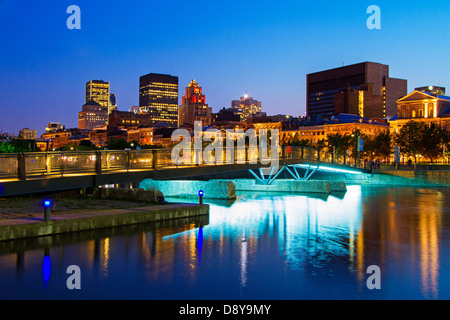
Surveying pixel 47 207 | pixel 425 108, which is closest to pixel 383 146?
pixel 425 108

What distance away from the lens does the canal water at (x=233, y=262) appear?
36.6ft

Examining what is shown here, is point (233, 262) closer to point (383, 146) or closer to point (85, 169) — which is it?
point (85, 169)

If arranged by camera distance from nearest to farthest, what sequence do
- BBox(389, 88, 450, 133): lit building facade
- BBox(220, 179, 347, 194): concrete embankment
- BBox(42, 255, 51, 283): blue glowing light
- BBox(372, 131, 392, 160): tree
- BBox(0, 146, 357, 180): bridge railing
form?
1. BBox(42, 255, 51, 283): blue glowing light
2. BBox(0, 146, 357, 180): bridge railing
3. BBox(220, 179, 347, 194): concrete embankment
4. BBox(372, 131, 392, 160): tree
5. BBox(389, 88, 450, 133): lit building facade

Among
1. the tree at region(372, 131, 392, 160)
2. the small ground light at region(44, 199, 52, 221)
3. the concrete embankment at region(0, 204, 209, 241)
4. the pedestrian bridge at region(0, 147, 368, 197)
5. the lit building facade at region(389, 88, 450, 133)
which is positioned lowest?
the concrete embankment at region(0, 204, 209, 241)

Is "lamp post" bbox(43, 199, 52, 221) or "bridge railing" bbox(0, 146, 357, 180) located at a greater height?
"bridge railing" bbox(0, 146, 357, 180)

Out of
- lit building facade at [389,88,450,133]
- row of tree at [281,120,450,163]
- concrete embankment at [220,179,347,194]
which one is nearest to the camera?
concrete embankment at [220,179,347,194]

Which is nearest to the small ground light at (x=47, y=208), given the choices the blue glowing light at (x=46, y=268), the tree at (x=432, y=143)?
the blue glowing light at (x=46, y=268)

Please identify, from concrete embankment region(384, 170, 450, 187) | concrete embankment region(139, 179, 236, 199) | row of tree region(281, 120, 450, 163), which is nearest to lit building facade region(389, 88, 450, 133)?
row of tree region(281, 120, 450, 163)

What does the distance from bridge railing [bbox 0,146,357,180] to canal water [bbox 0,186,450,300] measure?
16.6 ft

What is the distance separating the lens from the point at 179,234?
61.8 ft

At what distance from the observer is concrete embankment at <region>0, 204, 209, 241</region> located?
1590 cm

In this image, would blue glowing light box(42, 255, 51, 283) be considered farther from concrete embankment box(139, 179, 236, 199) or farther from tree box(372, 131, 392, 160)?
tree box(372, 131, 392, 160)

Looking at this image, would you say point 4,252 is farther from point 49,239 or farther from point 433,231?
point 433,231

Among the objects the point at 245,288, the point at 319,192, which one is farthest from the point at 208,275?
the point at 319,192
